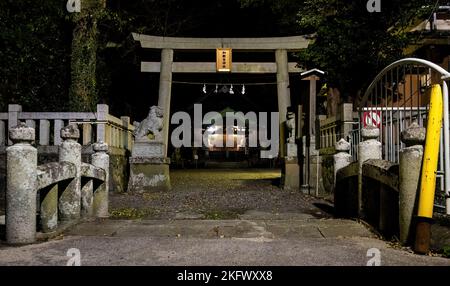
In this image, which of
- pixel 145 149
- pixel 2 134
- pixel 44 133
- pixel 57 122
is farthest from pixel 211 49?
pixel 2 134

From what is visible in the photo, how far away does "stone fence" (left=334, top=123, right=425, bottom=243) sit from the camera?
171 inches

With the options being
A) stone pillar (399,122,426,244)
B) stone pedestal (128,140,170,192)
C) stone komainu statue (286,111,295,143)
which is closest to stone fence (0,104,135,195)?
stone pedestal (128,140,170,192)

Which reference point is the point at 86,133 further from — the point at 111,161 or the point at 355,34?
the point at 355,34

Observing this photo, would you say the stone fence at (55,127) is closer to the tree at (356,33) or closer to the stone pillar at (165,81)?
the stone pillar at (165,81)

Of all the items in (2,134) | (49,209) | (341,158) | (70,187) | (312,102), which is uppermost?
(312,102)

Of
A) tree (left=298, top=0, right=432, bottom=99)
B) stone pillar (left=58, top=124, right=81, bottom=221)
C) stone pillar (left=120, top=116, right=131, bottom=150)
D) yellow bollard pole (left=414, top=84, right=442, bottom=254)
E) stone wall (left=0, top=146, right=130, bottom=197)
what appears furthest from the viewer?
tree (left=298, top=0, right=432, bottom=99)

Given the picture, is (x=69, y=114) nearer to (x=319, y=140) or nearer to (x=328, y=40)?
(x=319, y=140)

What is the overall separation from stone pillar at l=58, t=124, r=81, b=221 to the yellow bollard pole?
4431mm

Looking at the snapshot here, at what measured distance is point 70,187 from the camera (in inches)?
231

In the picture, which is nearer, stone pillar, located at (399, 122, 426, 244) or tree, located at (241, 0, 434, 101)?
stone pillar, located at (399, 122, 426, 244)

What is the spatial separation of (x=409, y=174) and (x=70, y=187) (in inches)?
173

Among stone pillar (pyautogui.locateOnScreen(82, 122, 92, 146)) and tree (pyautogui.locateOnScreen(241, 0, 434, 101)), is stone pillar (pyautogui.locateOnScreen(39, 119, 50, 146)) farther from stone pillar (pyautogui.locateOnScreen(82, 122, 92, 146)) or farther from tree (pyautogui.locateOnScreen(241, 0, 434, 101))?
tree (pyautogui.locateOnScreen(241, 0, 434, 101))

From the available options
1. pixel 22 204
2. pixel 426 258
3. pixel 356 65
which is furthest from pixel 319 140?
pixel 22 204
